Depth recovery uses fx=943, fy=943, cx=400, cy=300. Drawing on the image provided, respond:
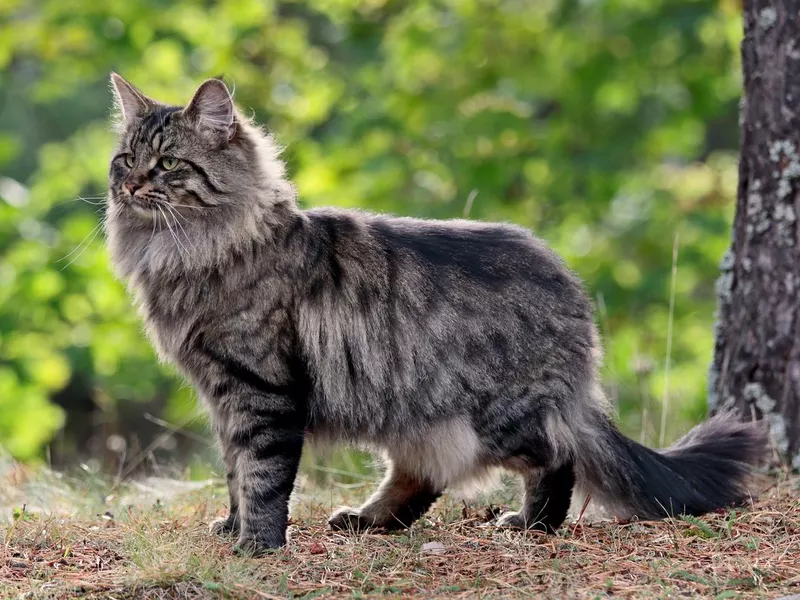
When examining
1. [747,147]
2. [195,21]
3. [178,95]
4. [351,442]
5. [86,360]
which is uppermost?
[195,21]

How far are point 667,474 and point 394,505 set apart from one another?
109 cm

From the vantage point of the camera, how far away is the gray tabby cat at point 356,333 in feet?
11.1

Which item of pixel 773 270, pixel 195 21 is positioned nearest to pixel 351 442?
pixel 773 270

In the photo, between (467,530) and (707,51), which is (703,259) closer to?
(707,51)

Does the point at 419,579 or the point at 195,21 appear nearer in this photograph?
the point at 419,579

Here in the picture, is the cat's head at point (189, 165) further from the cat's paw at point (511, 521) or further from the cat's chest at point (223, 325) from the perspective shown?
the cat's paw at point (511, 521)

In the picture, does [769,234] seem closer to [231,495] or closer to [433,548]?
[433,548]

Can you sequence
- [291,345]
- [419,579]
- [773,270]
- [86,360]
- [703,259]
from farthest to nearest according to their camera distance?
1. [86,360]
2. [703,259]
3. [773,270]
4. [291,345]
5. [419,579]

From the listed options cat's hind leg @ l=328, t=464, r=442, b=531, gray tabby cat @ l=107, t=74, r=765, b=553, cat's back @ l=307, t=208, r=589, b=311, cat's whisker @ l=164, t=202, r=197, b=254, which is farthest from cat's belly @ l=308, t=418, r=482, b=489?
cat's whisker @ l=164, t=202, r=197, b=254

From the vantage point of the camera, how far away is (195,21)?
8383mm

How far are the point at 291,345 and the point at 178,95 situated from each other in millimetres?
5374

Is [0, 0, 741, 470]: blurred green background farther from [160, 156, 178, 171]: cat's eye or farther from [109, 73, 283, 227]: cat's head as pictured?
[160, 156, 178, 171]: cat's eye

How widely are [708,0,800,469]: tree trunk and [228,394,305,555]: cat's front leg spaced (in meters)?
2.09

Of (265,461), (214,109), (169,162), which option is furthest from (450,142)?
(265,461)
